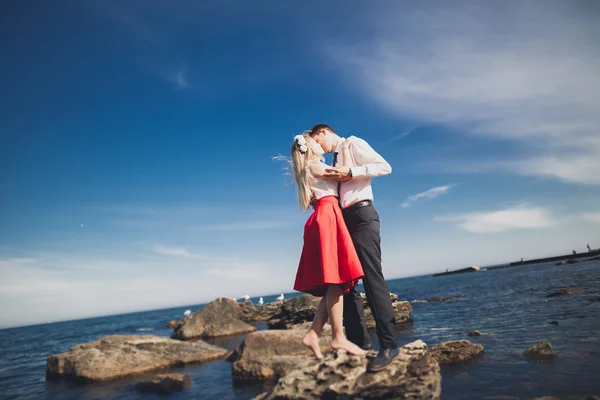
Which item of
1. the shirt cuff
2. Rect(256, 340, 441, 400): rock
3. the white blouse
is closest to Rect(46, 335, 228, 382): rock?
Rect(256, 340, 441, 400): rock

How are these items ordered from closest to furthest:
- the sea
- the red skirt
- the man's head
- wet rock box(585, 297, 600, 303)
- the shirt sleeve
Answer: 1. the red skirt
2. the shirt sleeve
3. the man's head
4. the sea
5. wet rock box(585, 297, 600, 303)

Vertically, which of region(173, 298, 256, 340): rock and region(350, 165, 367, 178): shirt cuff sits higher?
region(350, 165, 367, 178): shirt cuff

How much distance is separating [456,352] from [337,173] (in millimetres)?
5338

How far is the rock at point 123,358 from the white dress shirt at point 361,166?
914cm

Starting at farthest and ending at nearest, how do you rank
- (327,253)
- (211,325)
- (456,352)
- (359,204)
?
(211,325) → (456,352) → (359,204) → (327,253)

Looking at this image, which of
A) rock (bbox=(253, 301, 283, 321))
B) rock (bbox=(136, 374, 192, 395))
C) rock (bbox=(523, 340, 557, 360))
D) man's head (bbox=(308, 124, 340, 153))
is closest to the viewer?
man's head (bbox=(308, 124, 340, 153))

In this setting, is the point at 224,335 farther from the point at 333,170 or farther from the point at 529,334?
the point at 333,170

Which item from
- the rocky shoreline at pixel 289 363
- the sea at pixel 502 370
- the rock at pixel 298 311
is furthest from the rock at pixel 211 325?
the sea at pixel 502 370

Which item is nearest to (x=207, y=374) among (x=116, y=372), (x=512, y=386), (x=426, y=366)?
(x=116, y=372)

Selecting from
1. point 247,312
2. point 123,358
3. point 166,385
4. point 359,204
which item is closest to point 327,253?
point 359,204

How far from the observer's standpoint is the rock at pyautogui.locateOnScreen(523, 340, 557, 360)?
20.1 ft

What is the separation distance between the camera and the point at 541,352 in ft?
20.4

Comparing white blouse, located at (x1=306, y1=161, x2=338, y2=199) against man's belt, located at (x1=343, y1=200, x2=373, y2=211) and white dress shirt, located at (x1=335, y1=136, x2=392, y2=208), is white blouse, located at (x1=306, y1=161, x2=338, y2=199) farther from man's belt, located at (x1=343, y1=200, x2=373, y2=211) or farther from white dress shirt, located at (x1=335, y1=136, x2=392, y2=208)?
man's belt, located at (x1=343, y1=200, x2=373, y2=211)

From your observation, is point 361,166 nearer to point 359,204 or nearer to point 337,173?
point 337,173
